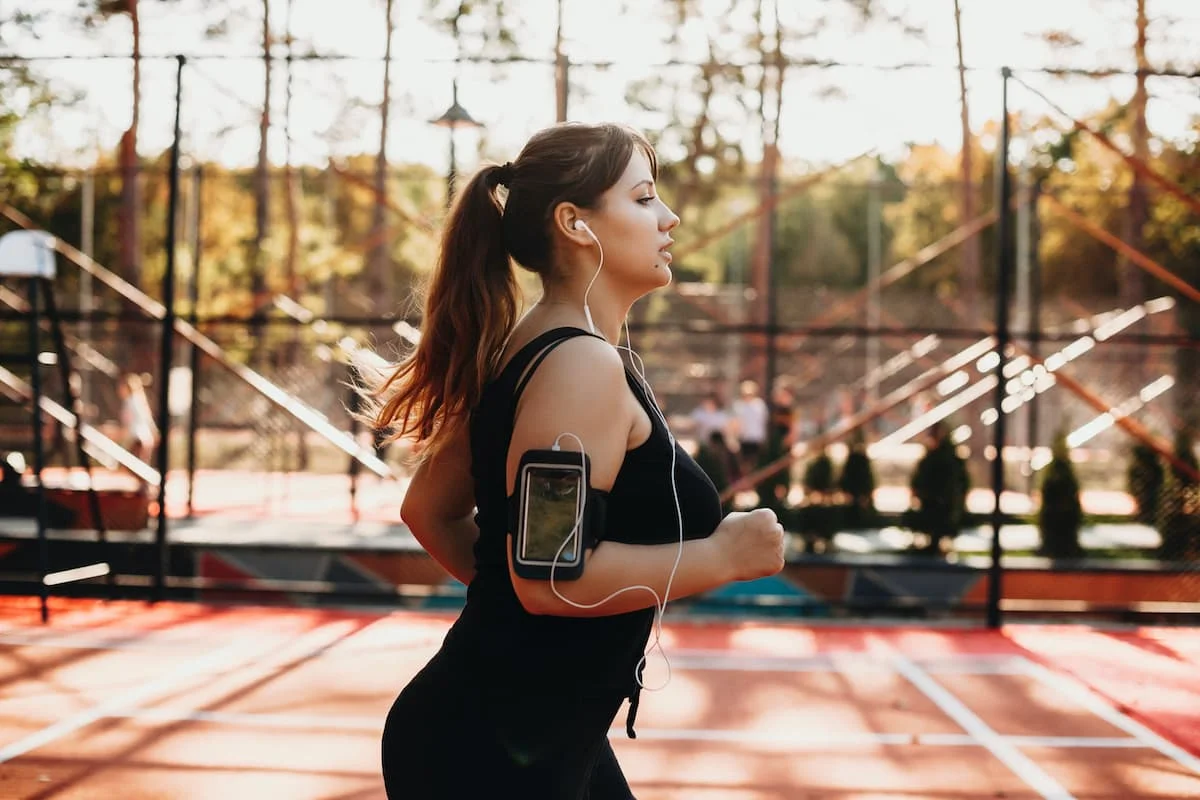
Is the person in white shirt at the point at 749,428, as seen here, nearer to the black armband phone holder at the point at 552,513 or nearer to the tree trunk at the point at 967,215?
the tree trunk at the point at 967,215

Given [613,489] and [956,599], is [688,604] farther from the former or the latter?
[613,489]

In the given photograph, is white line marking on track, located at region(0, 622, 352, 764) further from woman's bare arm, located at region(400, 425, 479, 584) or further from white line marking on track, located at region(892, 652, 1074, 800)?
woman's bare arm, located at region(400, 425, 479, 584)

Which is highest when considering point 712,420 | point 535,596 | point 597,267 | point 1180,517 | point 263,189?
point 263,189

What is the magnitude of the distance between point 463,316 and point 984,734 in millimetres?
4018

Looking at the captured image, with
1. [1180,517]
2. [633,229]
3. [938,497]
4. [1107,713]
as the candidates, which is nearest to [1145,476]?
[1180,517]

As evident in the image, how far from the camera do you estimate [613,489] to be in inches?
68.0

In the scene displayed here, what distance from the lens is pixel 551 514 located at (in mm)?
1606

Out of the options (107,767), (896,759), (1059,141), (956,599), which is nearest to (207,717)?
(107,767)

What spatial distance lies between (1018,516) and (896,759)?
31.2 feet

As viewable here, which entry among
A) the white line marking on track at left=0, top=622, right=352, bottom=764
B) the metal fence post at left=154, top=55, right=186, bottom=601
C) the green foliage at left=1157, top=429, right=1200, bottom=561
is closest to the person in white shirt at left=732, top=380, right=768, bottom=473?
the green foliage at left=1157, top=429, right=1200, bottom=561

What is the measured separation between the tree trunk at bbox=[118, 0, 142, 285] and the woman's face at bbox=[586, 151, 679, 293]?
15.0 m

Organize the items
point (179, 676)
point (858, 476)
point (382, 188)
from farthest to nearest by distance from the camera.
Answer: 1. point (382, 188)
2. point (858, 476)
3. point (179, 676)

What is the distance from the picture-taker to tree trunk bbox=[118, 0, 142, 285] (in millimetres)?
15984

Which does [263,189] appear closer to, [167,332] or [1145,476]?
[167,332]
